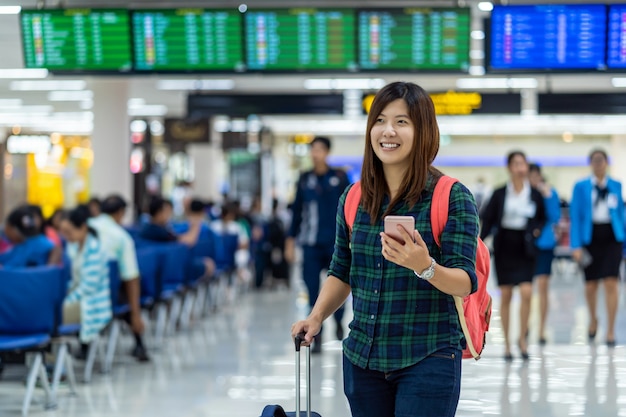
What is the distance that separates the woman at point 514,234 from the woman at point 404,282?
532 centimetres

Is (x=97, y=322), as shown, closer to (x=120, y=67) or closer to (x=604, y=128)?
(x=120, y=67)

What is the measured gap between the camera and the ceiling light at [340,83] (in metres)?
16.2

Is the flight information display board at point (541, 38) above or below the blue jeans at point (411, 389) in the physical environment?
above

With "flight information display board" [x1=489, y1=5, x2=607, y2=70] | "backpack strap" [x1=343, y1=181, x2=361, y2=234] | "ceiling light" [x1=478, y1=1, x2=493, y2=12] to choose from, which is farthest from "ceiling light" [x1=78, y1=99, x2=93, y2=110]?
"backpack strap" [x1=343, y1=181, x2=361, y2=234]

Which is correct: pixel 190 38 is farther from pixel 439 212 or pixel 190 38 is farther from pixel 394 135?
pixel 439 212

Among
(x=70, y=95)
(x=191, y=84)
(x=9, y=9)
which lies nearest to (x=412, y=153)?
(x=9, y=9)

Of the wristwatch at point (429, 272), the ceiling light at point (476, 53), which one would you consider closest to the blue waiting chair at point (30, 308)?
the wristwatch at point (429, 272)

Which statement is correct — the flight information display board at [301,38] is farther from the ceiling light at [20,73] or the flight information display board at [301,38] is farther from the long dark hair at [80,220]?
the ceiling light at [20,73]

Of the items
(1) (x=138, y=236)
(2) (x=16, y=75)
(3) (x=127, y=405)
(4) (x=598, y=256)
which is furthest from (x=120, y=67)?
(2) (x=16, y=75)

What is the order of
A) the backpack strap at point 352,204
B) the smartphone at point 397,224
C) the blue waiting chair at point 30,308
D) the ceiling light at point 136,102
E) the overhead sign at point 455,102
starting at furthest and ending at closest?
the ceiling light at point 136,102 → the overhead sign at point 455,102 → the blue waiting chair at point 30,308 → the backpack strap at point 352,204 → the smartphone at point 397,224

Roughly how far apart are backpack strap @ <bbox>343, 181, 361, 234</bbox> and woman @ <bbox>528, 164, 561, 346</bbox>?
5.61 meters

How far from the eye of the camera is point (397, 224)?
8.54 ft

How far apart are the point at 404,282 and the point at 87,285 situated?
16.0 feet

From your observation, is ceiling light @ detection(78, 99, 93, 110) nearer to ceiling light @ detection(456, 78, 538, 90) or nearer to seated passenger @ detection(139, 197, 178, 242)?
ceiling light @ detection(456, 78, 538, 90)
